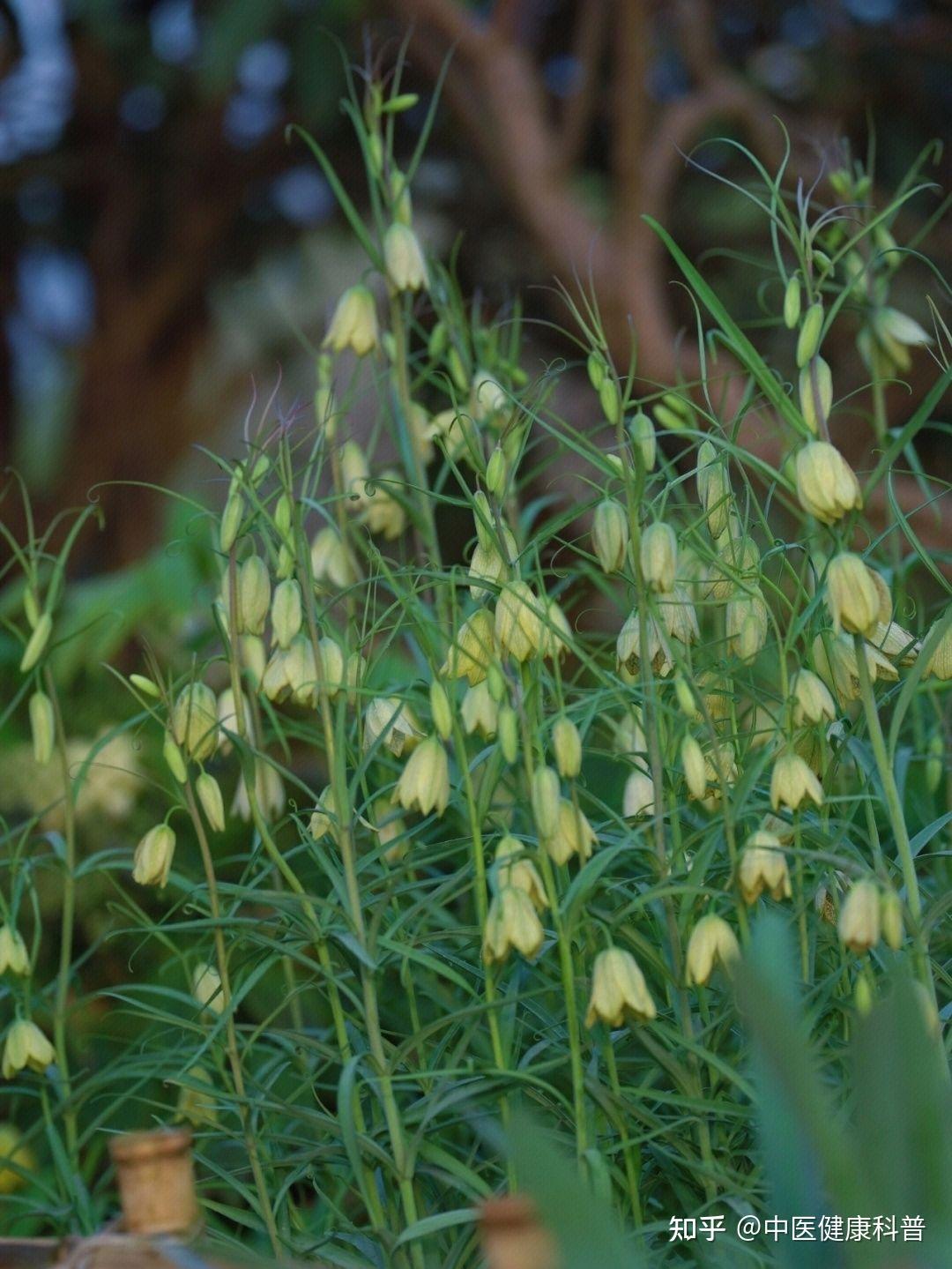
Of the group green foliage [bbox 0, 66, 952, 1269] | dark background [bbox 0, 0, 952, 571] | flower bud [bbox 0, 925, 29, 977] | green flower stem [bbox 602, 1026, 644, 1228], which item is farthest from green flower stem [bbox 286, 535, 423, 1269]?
dark background [bbox 0, 0, 952, 571]

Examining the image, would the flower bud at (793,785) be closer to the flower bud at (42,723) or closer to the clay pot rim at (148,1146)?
the clay pot rim at (148,1146)

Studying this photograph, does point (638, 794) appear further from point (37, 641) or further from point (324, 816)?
point (37, 641)

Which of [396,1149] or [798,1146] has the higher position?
[798,1146]

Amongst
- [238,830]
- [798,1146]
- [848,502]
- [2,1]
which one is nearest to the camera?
[798,1146]

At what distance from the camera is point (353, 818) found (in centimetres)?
71

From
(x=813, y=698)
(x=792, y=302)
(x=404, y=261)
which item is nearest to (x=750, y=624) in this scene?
(x=813, y=698)

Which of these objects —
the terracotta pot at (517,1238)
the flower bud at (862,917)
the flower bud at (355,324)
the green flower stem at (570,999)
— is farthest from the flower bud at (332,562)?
the terracotta pot at (517,1238)

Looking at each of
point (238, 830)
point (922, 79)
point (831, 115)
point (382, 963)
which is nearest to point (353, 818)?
point (382, 963)

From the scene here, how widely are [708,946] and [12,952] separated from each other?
404 millimetres

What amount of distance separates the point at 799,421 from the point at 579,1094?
12.8 inches

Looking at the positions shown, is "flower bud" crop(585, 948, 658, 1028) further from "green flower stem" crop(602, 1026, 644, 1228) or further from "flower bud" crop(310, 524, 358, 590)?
"flower bud" crop(310, 524, 358, 590)

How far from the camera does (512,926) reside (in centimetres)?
62

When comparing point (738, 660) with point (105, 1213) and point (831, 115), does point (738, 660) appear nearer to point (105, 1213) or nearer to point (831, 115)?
point (105, 1213)

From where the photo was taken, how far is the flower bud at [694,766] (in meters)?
0.68
